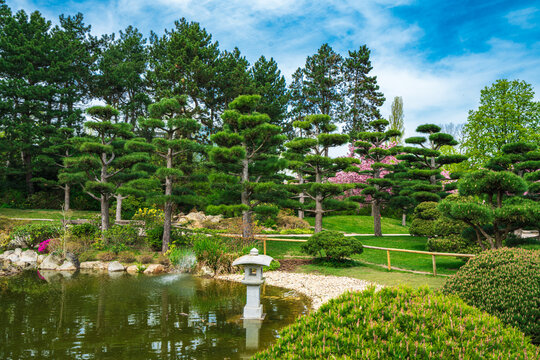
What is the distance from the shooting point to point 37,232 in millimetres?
13500

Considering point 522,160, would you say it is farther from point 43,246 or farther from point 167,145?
point 43,246

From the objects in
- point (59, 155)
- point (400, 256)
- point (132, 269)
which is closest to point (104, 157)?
point (132, 269)

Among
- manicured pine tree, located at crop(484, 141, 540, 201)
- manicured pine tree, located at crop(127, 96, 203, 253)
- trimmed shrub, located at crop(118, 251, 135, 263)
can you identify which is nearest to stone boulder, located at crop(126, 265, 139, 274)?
trimmed shrub, located at crop(118, 251, 135, 263)

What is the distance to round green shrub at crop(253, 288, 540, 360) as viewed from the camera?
226 centimetres

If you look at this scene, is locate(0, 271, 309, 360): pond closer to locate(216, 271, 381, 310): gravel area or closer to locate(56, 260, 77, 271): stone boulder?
locate(216, 271, 381, 310): gravel area

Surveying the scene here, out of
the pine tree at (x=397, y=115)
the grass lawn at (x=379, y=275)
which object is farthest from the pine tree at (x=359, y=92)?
the grass lawn at (x=379, y=275)

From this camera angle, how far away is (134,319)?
242 inches

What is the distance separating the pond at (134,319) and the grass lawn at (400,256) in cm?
484

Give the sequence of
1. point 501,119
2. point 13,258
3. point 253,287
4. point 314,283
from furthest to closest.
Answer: point 501,119
point 13,258
point 314,283
point 253,287

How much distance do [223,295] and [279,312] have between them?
1.82m

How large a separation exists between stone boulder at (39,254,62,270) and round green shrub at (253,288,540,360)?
1184 centimetres

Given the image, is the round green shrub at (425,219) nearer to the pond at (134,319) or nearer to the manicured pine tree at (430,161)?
the manicured pine tree at (430,161)

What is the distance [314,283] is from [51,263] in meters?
9.05

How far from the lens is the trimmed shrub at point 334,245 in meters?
11.1
